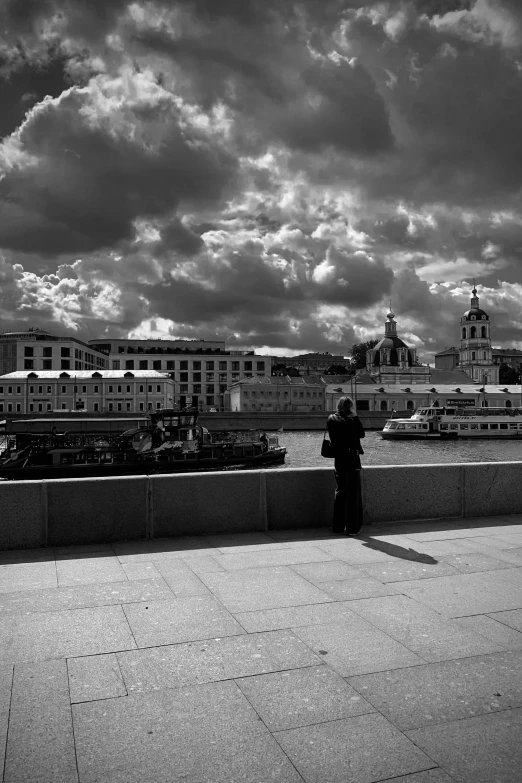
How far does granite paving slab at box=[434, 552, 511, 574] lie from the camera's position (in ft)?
23.1

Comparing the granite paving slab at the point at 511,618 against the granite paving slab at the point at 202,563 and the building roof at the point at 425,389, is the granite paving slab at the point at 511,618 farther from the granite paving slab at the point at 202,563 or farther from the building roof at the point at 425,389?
the building roof at the point at 425,389

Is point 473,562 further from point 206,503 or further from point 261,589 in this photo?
point 206,503

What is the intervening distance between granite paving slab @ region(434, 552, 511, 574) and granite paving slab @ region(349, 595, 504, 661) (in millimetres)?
1351

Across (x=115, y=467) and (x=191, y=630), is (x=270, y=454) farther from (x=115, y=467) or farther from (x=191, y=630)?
(x=191, y=630)

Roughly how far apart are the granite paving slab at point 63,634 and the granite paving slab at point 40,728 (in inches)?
8.8

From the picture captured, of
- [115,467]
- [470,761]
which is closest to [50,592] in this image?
[470,761]

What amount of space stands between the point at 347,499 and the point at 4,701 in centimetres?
549

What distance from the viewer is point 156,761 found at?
3.43m

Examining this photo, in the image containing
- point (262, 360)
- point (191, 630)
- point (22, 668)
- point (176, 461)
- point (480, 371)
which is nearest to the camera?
point (22, 668)

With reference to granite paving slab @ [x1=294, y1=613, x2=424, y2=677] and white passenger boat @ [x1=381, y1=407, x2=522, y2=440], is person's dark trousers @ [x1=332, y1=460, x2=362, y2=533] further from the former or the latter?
white passenger boat @ [x1=381, y1=407, x2=522, y2=440]

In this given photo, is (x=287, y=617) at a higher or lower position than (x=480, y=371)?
lower

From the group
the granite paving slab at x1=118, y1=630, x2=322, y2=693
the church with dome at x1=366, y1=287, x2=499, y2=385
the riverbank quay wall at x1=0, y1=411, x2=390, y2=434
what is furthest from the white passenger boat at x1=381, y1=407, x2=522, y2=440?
the granite paving slab at x1=118, y1=630, x2=322, y2=693

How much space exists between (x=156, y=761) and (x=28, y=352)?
475ft

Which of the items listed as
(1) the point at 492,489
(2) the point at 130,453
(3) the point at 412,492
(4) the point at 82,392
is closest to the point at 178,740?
(3) the point at 412,492
